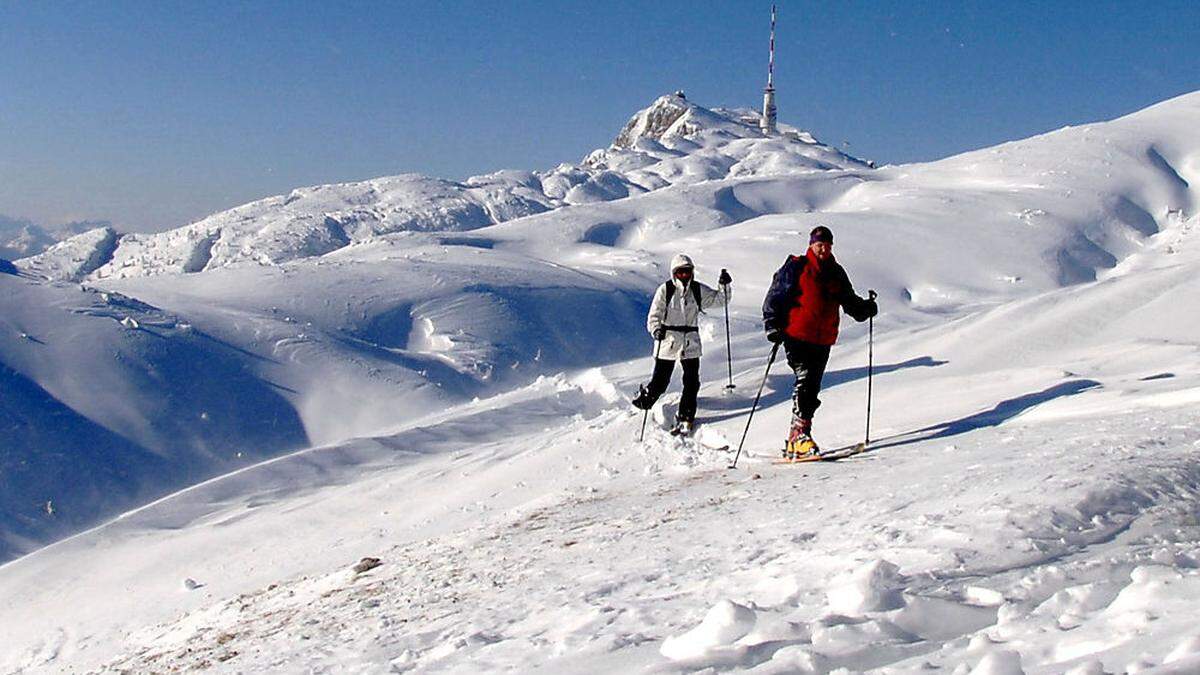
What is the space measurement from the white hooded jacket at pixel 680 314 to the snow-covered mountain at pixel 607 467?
833mm

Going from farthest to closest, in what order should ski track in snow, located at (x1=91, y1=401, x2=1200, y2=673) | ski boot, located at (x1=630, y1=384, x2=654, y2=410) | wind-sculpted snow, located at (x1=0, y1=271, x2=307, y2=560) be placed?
wind-sculpted snow, located at (x1=0, y1=271, x2=307, y2=560) → ski boot, located at (x1=630, y1=384, x2=654, y2=410) → ski track in snow, located at (x1=91, y1=401, x2=1200, y2=673)

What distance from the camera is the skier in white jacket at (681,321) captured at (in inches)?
382

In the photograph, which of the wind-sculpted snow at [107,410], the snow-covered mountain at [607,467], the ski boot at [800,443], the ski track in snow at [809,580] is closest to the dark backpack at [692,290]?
the snow-covered mountain at [607,467]

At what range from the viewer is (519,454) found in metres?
10.9

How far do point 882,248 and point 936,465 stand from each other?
21.8 metres

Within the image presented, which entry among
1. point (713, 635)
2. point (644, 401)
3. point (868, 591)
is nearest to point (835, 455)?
point (644, 401)

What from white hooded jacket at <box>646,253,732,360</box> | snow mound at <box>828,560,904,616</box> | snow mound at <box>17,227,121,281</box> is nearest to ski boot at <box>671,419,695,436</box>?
white hooded jacket at <box>646,253,732,360</box>

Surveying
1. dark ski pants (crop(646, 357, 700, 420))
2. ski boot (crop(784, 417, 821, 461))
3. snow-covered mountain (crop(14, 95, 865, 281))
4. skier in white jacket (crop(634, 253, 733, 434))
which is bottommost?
ski boot (crop(784, 417, 821, 461))

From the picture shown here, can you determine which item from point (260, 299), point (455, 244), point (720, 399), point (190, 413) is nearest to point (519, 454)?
point (720, 399)

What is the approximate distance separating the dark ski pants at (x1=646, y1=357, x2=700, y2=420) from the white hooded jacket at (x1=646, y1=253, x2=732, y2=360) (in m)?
0.08

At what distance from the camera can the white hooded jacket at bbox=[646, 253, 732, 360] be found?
9734 mm

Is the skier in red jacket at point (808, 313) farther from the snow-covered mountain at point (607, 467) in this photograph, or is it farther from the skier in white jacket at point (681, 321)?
the skier in white jacket at point (681, 321)

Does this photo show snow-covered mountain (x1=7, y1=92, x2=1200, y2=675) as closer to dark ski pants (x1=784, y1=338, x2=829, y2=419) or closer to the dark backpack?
dark ski pants (x1=784, y1=338, x2=829, y2=419)

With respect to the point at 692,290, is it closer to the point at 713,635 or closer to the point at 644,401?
the point at 644,401
